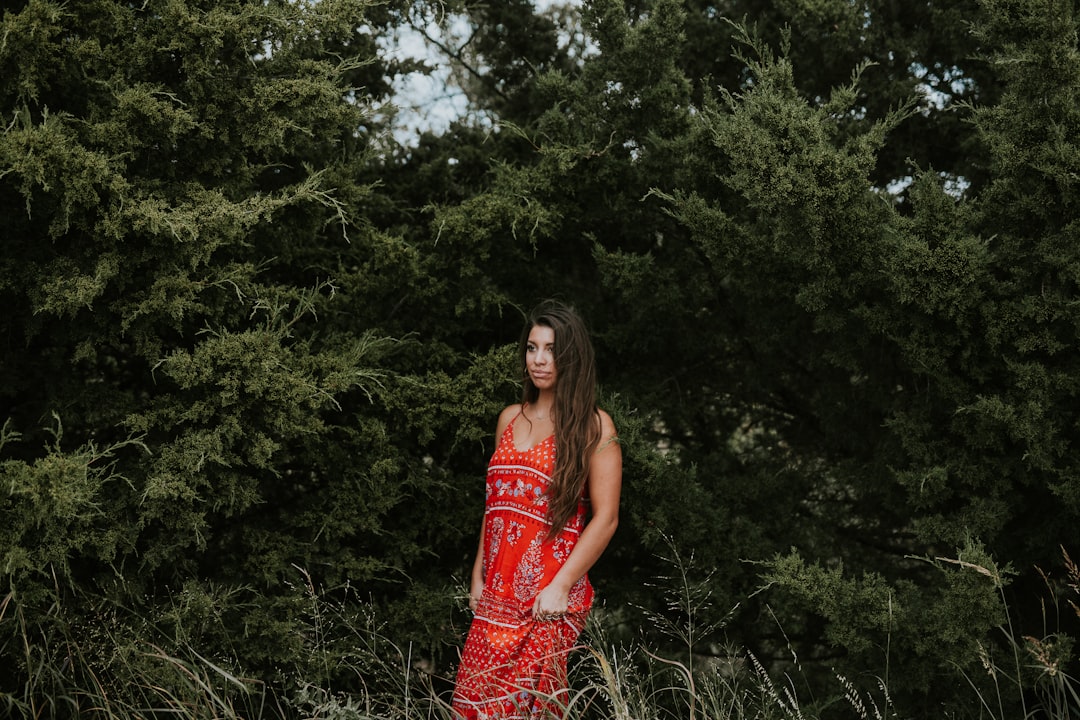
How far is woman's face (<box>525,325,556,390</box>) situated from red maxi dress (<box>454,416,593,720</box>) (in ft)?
0.71

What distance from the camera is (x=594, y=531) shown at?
3.09m

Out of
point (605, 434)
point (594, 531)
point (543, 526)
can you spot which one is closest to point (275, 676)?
point (543, 526)

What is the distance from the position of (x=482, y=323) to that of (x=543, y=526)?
1.73 meters

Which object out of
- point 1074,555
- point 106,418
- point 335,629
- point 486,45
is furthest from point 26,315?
point 1074,555

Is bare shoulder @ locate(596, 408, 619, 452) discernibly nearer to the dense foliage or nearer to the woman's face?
the woman's face

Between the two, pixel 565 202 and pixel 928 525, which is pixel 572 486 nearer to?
pixel 928 525

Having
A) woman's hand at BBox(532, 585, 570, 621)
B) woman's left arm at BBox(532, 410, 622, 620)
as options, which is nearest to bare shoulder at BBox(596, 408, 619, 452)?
woman's left arm at BBox(532, 410, 622, 620)

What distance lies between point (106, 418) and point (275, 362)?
84 cm

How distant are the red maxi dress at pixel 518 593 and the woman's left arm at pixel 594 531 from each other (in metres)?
0.06

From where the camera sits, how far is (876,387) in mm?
4105

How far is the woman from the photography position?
3074 mm

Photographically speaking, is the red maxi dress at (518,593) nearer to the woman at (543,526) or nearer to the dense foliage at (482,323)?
the woman at (543,526)

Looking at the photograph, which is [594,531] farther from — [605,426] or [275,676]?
[275,676]

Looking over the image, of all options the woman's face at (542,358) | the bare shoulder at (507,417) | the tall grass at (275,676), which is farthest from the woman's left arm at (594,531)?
the bare shoulder at (507,417)
